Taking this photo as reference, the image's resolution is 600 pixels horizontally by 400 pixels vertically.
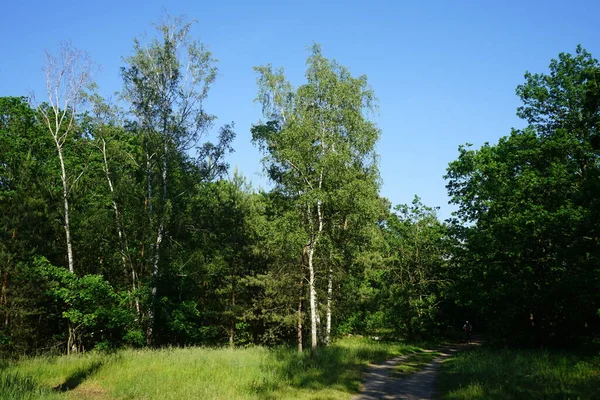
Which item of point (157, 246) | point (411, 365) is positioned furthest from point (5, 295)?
point (411, 365)

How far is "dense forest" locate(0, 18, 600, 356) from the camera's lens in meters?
20.5

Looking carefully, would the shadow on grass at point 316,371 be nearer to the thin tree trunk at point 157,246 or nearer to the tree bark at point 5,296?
the thin tree trunk at point 157,246

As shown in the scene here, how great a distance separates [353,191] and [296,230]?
3261 mm

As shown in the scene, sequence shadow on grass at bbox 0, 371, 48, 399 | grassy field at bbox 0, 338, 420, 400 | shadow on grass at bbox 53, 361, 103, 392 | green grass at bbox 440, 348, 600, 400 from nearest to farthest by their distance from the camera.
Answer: shadow on grass at bbox 0, 371, 48, 399, green grass at bbox 440, 348, 600, 400, grassy field at bbox 0, 338, 420, 400, shadow on grass at bbox 53, 361, 103, 392

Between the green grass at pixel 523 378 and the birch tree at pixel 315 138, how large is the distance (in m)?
7.07

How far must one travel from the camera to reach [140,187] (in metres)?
25.2

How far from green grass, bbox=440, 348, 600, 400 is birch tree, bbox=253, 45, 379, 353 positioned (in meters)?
7.07

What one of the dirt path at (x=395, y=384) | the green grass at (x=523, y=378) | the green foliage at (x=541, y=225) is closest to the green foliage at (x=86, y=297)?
the dirt path at (x=395, y=384)

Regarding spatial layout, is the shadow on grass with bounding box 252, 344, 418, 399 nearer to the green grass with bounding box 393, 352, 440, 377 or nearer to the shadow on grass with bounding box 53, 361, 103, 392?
the green grass with bounding box 393, 352, 440, 377

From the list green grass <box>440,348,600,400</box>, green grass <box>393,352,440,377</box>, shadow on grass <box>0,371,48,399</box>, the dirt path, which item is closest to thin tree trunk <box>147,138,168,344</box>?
shadow on grass <box>0,371,48,399</box>

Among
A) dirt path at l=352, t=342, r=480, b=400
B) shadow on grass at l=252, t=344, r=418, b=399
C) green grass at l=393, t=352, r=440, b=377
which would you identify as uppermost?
shadow on grass at l=252, t=344, r=418, b=399

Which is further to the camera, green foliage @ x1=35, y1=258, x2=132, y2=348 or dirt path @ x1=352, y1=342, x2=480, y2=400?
green foliage @ x1=35, y1=258, x2=132, y2=348

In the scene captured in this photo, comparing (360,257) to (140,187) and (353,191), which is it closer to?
(353,191)

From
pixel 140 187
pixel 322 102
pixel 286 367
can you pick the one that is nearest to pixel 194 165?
pixel 140 187
